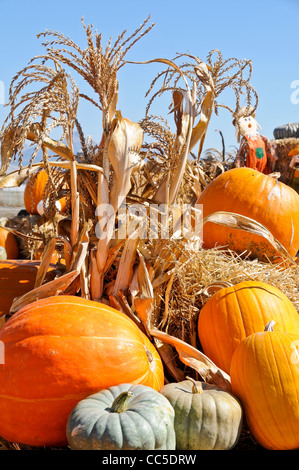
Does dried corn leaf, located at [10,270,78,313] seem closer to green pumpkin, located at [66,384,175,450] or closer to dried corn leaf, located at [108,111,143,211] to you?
dried corn leaf, located at [108,111,143,211]

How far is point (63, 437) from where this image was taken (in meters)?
1.92

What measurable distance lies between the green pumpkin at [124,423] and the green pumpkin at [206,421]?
0.08m

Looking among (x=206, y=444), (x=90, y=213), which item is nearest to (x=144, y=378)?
(x=206, y=444)

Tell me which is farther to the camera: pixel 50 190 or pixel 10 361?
pixel 50 190

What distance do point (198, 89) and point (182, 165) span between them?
1.83 feet

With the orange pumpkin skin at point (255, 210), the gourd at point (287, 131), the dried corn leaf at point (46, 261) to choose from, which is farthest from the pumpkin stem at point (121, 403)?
the gourd at point (287, 131)

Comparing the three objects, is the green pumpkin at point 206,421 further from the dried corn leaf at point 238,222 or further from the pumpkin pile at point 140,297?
the dried corn leaf at point 238,222

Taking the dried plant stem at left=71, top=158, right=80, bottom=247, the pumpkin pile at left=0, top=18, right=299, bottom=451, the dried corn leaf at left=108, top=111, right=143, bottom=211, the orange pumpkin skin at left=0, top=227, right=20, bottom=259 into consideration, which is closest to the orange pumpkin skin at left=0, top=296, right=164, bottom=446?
the pumpkin pile at left=0, top=18, right=299, bottom=451

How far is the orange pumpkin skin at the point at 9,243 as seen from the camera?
15.9 feet

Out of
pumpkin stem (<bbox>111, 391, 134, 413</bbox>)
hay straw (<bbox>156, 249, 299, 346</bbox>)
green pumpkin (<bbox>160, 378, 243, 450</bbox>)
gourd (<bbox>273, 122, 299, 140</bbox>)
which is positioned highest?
gourd (<bbox>273, 122, 299, 140</bbox>)

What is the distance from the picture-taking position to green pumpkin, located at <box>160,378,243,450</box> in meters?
1.77

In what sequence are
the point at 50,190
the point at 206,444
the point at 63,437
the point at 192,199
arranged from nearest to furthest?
the point at 206,444, the point at 63,437, the point at 50,190, the point at 192,199

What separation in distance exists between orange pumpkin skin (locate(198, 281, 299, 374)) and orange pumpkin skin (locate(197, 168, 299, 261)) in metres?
0.80

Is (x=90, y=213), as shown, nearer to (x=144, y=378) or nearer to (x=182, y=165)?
(x=182, y=165)
